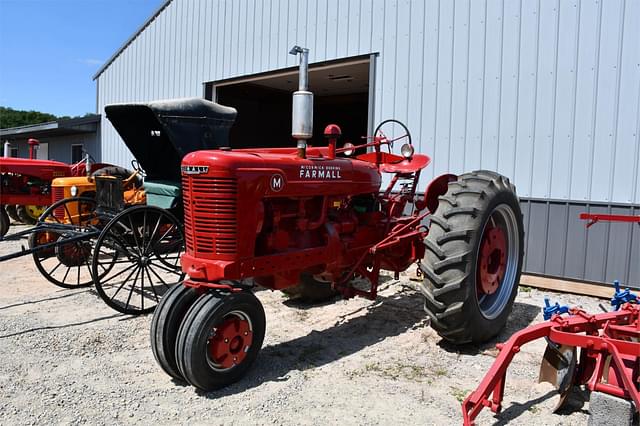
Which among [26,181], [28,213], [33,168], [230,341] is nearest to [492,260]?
[230,341]

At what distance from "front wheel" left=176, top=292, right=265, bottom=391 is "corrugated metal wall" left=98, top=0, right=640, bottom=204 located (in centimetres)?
426

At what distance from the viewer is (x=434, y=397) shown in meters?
3.26

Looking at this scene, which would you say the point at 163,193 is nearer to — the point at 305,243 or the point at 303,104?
the point at 305,243

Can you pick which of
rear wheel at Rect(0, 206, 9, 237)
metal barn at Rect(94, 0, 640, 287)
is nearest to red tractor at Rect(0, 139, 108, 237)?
rear wheel at Rect(0, 206, 9, 237)

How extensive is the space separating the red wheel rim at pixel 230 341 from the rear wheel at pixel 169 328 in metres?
0.27

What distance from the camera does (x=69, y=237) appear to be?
5.48m

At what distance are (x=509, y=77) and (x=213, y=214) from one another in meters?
4.60

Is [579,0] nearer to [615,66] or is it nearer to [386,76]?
[615,66]

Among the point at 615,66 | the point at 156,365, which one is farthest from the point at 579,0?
the point at 156,365

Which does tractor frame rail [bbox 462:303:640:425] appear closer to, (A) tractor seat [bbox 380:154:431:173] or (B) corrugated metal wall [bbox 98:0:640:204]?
(A) tractor seat [bbox 380:154:431:173]

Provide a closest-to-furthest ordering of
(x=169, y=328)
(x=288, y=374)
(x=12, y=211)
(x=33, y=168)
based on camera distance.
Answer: (x=169, y=328)
(x=288, y=374)
(x=33, y=168)
(x=12, y=211)

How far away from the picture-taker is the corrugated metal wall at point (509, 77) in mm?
5680

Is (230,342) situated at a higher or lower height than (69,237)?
lower

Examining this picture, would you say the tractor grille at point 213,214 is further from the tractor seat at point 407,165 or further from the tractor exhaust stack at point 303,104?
the tractor seat at point 407,165
